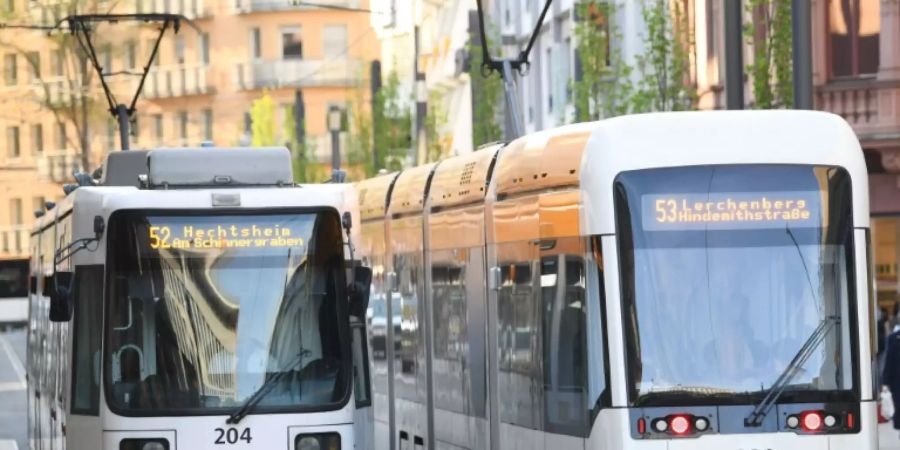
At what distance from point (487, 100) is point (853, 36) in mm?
18450

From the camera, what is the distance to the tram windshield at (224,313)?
16156 mm

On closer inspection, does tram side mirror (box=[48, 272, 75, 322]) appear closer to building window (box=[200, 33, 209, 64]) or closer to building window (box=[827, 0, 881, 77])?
building window (box=[827, 0, 881, 77])

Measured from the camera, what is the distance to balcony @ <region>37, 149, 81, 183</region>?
92.0m

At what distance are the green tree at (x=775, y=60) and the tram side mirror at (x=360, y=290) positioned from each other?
17954 millimetres

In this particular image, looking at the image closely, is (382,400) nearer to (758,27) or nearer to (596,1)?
(758,27)

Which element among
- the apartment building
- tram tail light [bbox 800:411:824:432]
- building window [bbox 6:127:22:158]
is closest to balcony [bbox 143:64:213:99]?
building window [bbox 6:127:22:158]

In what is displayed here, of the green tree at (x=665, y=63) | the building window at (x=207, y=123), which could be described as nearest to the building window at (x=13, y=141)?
the building window at (x=207, y=123)

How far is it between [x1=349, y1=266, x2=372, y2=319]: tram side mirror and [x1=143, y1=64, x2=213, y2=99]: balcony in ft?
267

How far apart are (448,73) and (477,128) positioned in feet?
52.9

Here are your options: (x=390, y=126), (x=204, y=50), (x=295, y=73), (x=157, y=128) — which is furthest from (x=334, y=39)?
(x=390, y=126)

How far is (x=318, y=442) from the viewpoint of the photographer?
53.5 feet

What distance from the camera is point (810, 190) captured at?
15.1 meters

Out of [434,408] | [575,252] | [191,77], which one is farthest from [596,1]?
[191,77]

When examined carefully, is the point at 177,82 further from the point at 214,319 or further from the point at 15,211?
the point at 214,319
